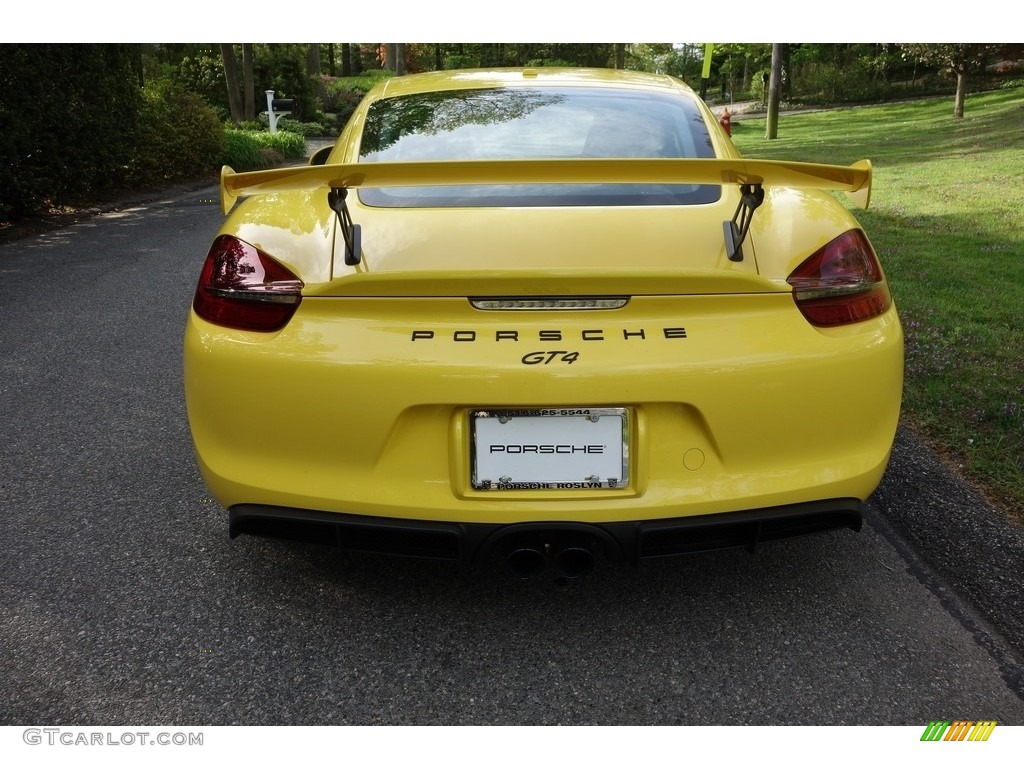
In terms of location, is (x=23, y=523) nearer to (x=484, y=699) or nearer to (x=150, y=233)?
(x=484, y=699)

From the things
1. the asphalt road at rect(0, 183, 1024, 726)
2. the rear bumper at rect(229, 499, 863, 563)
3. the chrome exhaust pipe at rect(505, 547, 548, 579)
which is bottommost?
the asphalt road at rect(0, 183, 1024, 726)

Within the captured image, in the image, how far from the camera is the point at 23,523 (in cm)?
298

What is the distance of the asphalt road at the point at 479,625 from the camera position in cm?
207

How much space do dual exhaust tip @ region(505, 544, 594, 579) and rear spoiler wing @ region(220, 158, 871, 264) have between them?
2.66 ft

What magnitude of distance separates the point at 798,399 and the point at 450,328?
848 millimetres

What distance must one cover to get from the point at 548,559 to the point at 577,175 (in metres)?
0.95

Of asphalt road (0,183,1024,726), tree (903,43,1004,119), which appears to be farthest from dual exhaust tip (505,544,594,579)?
tree (903,43,1004,119)

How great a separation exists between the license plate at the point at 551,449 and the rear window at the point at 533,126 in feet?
3.63

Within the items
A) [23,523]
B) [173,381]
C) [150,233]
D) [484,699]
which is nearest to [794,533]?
[484,699]

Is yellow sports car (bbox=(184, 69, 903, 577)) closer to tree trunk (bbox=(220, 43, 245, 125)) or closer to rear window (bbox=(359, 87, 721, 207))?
rear window (bbox=(359, 87, 721, 207))

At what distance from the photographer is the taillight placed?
2090mm

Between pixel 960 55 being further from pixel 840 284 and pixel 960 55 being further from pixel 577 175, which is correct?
pixel 577 175

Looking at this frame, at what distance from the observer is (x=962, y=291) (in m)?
5.67

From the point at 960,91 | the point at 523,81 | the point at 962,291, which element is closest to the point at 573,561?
the point at 523,81
